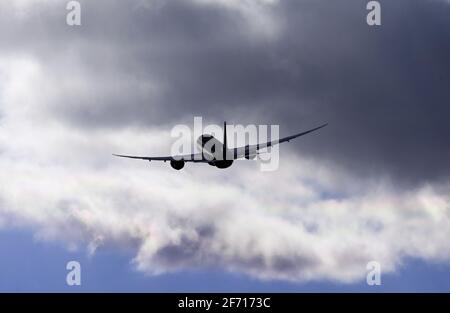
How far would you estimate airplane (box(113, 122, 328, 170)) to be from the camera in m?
165

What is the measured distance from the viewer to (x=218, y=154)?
172 m

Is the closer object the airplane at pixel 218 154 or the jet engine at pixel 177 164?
the airplane at pixel 218 154

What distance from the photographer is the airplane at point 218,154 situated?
6481 inches

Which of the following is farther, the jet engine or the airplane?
the jet engine
